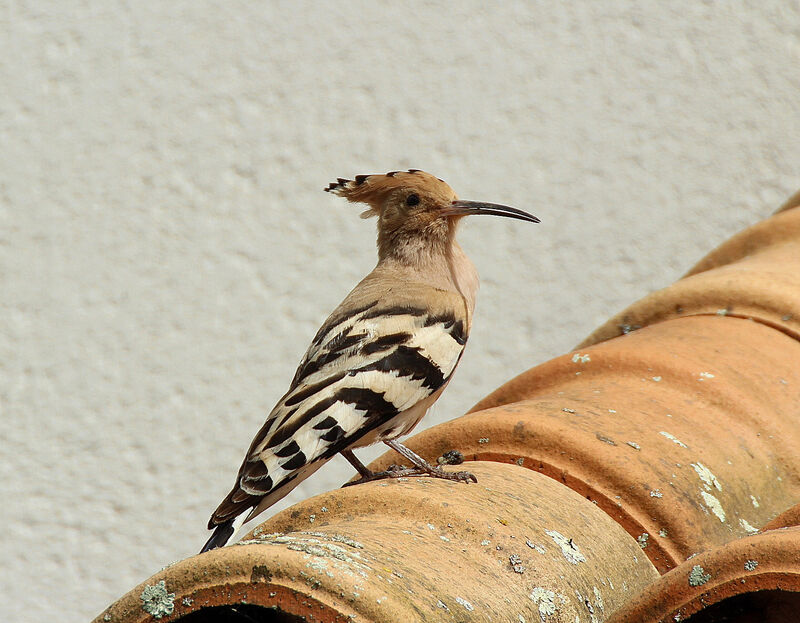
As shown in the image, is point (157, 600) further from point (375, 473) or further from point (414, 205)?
point (414, 205)

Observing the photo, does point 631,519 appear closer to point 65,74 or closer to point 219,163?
point 219,163

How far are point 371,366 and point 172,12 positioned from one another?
84.0 inches

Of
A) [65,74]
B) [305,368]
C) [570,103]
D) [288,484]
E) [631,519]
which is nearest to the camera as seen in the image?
[631,519]

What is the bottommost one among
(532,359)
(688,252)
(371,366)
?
(371,366)

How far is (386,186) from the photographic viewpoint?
5.09 ft

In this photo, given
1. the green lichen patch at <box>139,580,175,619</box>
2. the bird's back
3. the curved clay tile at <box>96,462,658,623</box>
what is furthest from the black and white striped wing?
the green lichen patch at <box>139,580,175,619</box>

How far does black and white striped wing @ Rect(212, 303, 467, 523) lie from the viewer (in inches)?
48.2

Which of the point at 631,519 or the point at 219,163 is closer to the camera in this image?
the point at 631,519

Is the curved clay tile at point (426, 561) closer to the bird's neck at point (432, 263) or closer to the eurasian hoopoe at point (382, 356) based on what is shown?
the eurasian hoopoe at point (382, 356)

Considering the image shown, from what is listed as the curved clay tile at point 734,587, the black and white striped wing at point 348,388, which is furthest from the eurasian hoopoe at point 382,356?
the curved clay tile at point 734,587

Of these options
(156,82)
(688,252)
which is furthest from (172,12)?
(688,252)

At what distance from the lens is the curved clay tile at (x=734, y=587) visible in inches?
29.1

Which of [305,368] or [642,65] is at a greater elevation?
[642,65]

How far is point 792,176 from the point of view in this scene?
11.2 feet
